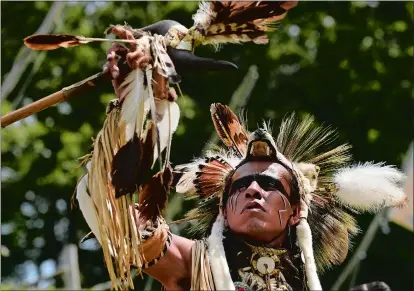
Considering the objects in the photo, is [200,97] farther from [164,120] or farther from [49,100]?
[49,100]

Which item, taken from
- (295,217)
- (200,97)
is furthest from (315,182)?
(200,97)

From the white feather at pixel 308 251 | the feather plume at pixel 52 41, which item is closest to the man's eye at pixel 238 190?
the white feather at pixel 308 251

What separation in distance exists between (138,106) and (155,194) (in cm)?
38

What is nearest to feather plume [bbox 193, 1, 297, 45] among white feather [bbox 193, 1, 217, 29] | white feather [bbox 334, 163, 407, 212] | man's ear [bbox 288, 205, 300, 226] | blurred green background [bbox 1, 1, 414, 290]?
white feather [bbox 193, 1, 217, 29]

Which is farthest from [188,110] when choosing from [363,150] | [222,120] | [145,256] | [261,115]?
[145,256]

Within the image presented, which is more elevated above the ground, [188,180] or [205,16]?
[205,16]

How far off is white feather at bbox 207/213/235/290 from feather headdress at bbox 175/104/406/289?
193 millimetres

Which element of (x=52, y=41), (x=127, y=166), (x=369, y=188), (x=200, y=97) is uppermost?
(x=52, y=41)

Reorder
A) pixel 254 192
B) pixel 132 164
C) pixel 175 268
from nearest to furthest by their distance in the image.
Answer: pixel 132 164 < pixel 175 268 < pixel 254 192

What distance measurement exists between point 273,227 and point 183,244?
328 mm

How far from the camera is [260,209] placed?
4160mm

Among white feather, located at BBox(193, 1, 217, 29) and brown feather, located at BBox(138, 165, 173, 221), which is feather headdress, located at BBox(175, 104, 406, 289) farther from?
white feather, located at BBox(193, 1, 217, 29)

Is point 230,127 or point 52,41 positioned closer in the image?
point 52,41

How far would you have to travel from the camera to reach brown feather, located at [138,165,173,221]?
3.93 m
